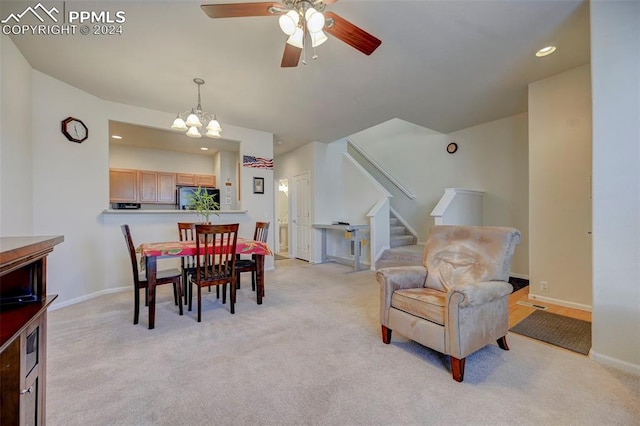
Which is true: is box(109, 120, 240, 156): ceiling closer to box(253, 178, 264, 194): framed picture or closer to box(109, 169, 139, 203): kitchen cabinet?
box(109, 169, 139, 203): kitchen cabinet

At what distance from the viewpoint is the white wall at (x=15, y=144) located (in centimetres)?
231

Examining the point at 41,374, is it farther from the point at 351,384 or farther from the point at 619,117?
the point at 619,117

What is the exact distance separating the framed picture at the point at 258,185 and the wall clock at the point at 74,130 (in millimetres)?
2378

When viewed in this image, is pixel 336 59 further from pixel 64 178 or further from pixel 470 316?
pixel 64 178

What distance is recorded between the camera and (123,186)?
5621mm

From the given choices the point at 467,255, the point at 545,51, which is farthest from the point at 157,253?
the point at 545,51

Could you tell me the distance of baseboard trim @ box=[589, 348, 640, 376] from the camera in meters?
1.76

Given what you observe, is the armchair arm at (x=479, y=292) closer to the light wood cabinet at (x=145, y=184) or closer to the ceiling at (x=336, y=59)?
the ceiling at (x=336, y=59)

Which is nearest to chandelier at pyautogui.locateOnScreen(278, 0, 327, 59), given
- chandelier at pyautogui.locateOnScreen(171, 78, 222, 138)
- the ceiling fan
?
the ceiling fan

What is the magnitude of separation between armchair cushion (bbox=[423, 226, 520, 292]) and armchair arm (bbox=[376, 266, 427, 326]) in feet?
0.47

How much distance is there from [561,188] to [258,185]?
4.38 metres

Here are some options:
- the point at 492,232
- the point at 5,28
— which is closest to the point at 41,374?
the point at 492,232

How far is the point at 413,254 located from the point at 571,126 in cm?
251

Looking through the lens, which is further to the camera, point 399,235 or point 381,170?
point 381,170
